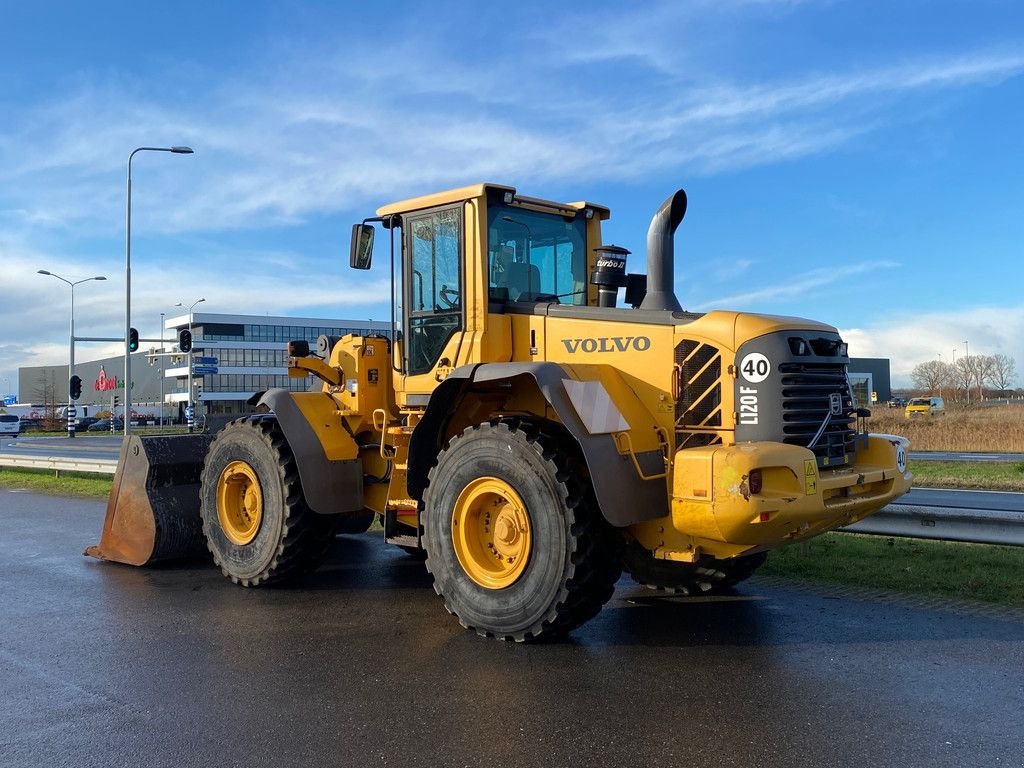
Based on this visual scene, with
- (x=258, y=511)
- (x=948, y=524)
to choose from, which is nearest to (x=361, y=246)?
(x=258, y=511)

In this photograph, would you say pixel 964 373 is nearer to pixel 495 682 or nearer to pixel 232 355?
pixel 232 355

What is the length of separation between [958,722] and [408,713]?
8.49 feet

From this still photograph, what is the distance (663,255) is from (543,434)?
163 centimetres

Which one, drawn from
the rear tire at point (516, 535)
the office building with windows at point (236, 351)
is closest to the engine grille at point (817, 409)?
the rear tire at point (516, 535)

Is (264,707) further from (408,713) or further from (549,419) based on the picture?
(549,419)

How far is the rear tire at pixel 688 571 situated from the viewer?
6.75 meters

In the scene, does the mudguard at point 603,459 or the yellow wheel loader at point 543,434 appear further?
the yellow wheel loader at point 543,434

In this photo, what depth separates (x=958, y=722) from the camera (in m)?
4.22

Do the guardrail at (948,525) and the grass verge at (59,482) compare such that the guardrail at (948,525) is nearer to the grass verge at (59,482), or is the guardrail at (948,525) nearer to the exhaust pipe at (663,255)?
the exhaust pipe at (663,255)

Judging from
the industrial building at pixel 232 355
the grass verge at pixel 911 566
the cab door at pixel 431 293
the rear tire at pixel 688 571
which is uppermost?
the industrial building at pixel 232 355

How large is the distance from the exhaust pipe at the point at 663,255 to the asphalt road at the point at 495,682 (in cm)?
222

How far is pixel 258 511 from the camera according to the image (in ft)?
25.2

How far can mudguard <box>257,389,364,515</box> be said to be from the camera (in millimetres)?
7195

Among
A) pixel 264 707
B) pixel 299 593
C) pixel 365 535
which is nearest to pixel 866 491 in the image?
pixel 264 707
